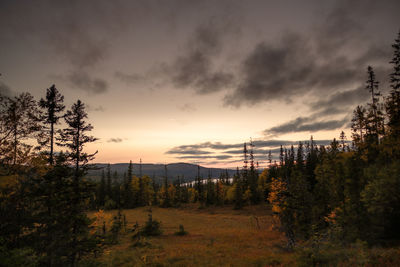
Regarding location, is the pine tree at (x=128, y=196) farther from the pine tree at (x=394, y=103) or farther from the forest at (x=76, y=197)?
the pine tree at (x=394, y=103)

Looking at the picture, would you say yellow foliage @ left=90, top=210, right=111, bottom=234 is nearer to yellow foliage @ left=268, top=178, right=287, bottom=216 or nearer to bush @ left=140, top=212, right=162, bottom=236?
bush @ left=140, top=212, right=162, bottom=236

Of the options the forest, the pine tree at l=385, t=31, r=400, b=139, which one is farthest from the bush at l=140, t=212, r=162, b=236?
the pine tree at l=385, t=31, r=400, b=139

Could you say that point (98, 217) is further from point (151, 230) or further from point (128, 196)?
point (128, 196)

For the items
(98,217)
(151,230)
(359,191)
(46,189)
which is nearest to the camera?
(46,189)

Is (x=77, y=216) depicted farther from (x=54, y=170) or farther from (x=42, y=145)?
(x=42, y=145)

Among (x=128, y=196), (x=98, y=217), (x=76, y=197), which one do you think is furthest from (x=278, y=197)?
(x=128, y=196)

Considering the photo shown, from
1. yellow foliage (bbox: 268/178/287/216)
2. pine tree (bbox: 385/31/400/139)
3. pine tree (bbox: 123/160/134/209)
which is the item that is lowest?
pine tree (bbox: 123/160/134/209)

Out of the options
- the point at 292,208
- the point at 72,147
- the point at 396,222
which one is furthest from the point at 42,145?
the point at 396,222

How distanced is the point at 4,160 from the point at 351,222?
31.7 metres

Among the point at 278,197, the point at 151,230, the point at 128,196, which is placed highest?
the point at 278,197

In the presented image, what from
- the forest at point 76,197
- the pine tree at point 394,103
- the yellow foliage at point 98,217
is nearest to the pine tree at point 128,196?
the yellow foliage at point 98,217

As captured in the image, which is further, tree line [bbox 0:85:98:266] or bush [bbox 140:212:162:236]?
bush [bbox 140:212:162:236]

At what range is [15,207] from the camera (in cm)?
1212

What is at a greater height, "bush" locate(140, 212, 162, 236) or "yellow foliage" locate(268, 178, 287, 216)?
"yellow foliage" locate(268, 178, 287, 216)
